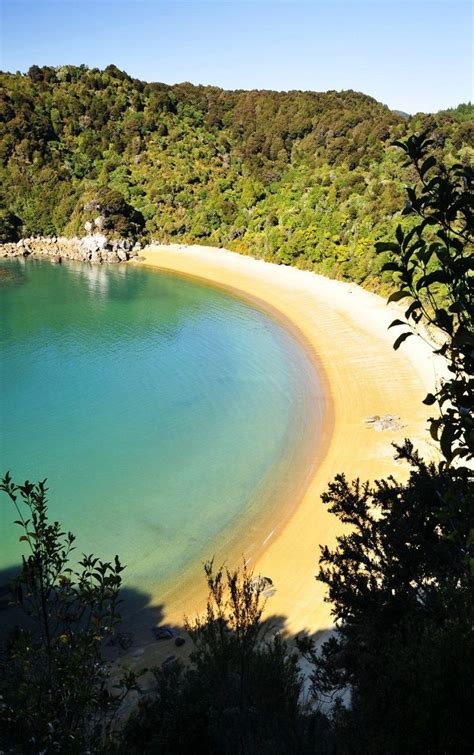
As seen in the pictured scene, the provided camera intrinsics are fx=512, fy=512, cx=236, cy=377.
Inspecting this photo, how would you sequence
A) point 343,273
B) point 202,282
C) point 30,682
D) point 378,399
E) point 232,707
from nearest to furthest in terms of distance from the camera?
point 30,682 → point 232,707 → point 378,399 → point 343,273 → point 202,282

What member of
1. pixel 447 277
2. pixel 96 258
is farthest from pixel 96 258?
pixel 447 277

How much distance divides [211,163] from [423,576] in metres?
63.3

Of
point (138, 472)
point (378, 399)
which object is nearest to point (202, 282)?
point (378, 399)

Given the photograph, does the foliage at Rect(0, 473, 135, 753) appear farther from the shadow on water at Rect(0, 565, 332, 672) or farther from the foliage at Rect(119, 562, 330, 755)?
the shadow on water at Rect(0, 565, 332, 672)

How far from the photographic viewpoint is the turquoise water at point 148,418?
15.2m

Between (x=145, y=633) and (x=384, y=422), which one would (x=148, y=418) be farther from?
(x=145, y=633)

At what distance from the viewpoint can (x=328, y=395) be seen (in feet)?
76.4

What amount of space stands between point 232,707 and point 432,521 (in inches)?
141

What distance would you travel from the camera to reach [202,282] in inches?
1747

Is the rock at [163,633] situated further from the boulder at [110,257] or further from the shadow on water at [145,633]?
the boulder at [110,257]

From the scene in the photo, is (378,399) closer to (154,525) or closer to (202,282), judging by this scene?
(154,525)

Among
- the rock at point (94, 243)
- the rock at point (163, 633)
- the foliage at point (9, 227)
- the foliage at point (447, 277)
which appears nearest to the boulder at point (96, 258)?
the rock at point (94, 243)

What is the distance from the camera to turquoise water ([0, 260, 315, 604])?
15156 mm

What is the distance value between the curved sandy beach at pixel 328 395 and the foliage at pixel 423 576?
4.75 metres
